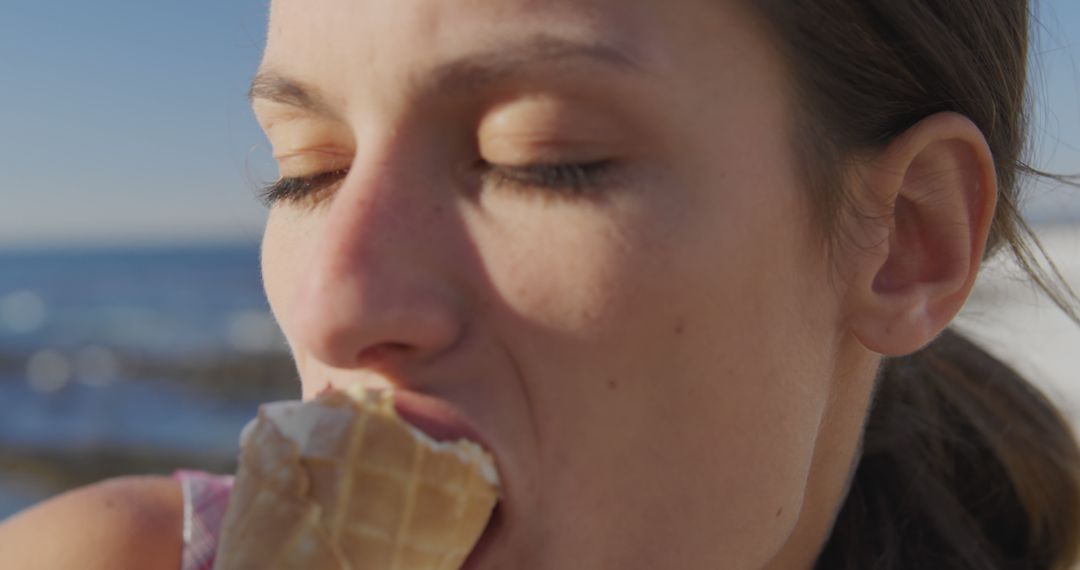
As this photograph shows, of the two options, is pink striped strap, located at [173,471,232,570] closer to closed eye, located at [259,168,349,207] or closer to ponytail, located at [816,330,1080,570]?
closed eye, located at [259,168,349,207]

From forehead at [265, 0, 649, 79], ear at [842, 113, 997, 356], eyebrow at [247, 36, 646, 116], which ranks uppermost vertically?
forehead at [265, 0, 649, 79]

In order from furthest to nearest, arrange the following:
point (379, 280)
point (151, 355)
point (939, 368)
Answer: point (151, 355) < point (939, 368) < point (379, 280)

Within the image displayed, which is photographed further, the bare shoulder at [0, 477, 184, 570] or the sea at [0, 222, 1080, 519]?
the sea at [0, 222, 1080, 519]

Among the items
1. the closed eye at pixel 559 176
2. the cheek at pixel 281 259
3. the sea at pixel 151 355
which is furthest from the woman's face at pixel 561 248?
the sea at pixel 151 355

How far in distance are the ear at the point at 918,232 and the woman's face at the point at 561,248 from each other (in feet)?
1.21

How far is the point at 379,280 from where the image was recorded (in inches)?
70.1

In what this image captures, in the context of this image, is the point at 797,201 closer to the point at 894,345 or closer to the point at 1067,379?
the point at 894,345

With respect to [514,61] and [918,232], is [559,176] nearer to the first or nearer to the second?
[514,61]

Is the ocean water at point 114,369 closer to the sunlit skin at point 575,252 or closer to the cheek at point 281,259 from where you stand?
the cheek at point 281,259

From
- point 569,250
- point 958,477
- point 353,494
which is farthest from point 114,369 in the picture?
point 569,250

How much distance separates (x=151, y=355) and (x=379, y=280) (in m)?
15.8

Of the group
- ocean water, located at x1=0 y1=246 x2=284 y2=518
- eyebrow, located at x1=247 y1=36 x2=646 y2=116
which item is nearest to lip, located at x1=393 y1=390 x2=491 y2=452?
eyebrow, located at x1=247 y1=36 x2=646 y2=116

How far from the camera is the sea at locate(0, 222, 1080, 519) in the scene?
4.81 meters

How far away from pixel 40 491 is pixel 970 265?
9.21 metres
